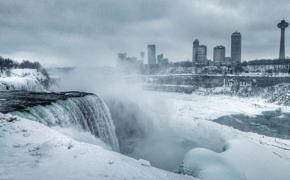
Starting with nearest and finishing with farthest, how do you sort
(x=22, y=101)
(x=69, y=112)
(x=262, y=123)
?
1. (x=69, y=112)
2. (x=22, y=101)
3. (x=262, y=123)

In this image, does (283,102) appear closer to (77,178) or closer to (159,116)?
(159,116)

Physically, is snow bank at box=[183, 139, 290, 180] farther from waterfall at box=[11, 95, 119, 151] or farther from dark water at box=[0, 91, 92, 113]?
dark water at box=[0, 91, 92, 113]

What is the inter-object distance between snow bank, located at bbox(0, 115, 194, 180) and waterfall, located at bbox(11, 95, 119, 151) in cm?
397

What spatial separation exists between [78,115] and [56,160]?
987cm

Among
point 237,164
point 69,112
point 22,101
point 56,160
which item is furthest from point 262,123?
point 56,160

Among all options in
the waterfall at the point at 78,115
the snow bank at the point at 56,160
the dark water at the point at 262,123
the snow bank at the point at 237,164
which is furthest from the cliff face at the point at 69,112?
the dark water at the point at 262,123

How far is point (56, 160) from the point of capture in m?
7.87

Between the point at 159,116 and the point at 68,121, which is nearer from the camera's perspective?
the point at 68,121

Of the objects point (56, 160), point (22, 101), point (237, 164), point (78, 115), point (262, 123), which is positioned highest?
point (22, 101)

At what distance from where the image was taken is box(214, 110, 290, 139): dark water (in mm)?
44125

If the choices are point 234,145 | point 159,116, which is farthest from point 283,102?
point 234,145

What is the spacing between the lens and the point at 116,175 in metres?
7.33

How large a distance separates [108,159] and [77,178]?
151 cm

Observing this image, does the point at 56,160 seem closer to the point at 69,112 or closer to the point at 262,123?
the point at 69,112
